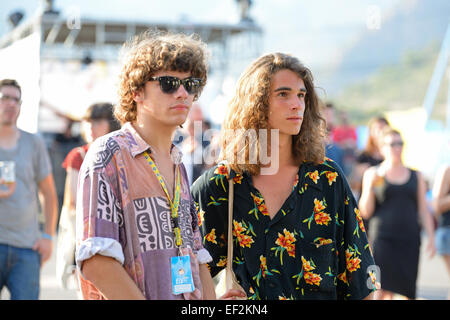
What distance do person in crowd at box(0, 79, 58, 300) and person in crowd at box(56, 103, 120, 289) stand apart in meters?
0.17

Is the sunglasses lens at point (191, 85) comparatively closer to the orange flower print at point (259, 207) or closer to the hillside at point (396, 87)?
the orange flower print at point (259, 207)

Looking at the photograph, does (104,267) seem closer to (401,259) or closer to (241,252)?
(241,252)

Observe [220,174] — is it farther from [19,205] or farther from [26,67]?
[19,205]

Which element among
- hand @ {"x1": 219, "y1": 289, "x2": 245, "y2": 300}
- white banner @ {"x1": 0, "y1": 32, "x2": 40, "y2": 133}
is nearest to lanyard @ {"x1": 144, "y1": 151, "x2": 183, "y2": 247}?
hand @ {"x1": 219, "y1": 289, "x2": 245, "y2": 300}

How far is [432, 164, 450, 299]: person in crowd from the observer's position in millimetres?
6555

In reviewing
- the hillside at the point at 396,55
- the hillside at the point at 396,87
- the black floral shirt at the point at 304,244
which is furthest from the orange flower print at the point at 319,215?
the hillside at the point at 396,55

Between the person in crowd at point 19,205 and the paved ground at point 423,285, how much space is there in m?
2.39

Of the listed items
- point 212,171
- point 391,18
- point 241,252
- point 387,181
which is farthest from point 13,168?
point 391,18

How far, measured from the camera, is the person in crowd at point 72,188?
16.0 ft

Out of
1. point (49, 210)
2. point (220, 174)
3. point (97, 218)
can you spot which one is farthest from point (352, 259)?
point (49, 210)

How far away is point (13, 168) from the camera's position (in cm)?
460

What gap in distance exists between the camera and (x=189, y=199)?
273 centimetres

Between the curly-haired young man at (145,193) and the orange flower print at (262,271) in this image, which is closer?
the curly-haired young man at (145,193)

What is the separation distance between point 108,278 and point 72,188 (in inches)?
125
